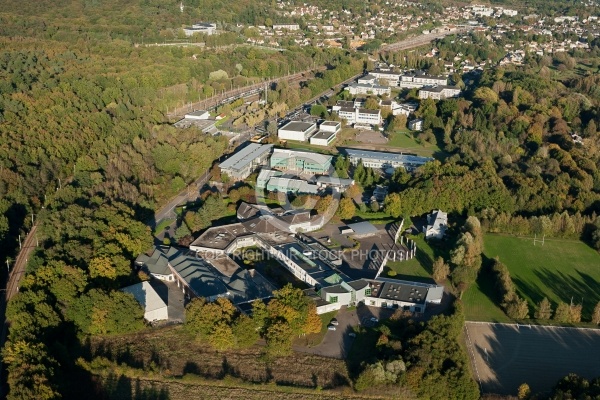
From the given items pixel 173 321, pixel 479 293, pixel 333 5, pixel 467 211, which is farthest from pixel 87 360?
pixel 333 5

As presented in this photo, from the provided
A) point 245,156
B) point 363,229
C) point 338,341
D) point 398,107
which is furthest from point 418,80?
point 338,341

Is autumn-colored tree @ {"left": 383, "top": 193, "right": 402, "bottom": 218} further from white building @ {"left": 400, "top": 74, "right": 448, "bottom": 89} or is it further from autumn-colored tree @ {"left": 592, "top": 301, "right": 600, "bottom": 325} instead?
white building @ {"left": 400, "top": 74, "right": 448, "bottom": 89}

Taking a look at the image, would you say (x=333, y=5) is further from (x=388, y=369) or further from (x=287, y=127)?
(x=388, y=369)

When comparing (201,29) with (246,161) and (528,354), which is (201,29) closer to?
(246,161)

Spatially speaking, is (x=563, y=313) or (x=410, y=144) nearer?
(x=563, y=313)

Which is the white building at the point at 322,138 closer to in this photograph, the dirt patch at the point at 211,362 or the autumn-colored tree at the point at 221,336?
the dirt patch at the point at 211,362

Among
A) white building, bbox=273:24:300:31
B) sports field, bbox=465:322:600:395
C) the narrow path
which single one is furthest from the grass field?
white building, bbox=273:24:300:31
